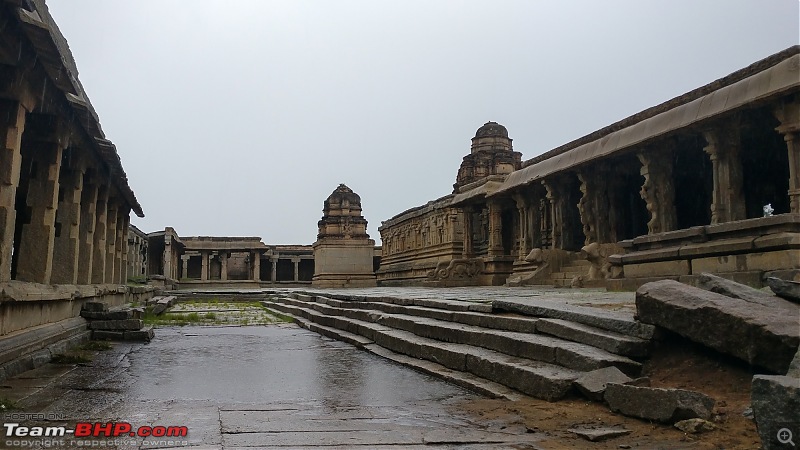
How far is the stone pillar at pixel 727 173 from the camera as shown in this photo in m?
13.3

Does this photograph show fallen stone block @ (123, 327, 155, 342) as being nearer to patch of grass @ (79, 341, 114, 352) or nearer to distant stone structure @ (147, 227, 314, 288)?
patch of grass @ (79, 341, 114, 352)

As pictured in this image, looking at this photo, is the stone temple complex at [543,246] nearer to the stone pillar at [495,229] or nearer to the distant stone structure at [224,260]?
the stone pillar at [495,229]

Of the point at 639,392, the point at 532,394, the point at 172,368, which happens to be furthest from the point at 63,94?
the point at 639,392

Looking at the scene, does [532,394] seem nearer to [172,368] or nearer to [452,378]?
[452,378]

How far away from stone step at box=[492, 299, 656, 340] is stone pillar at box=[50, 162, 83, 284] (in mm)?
7216

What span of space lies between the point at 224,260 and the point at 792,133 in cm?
4033

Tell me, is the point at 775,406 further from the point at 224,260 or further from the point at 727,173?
the point at 224,260

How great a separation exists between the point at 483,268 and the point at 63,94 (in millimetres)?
17040

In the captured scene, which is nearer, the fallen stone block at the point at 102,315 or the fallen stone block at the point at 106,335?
the fallen stone block at the point at 106,335

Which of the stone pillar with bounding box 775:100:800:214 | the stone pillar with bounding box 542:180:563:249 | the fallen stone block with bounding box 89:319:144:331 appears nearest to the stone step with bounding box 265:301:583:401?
the fallen stone block with bounding box 89:319:144:331

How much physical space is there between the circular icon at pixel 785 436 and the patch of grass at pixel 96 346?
810 cm

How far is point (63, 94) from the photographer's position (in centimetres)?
844

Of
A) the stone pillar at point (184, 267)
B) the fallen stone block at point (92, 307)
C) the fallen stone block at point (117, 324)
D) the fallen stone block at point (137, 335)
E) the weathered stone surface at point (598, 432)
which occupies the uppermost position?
the stone pillar at point (184, 267)

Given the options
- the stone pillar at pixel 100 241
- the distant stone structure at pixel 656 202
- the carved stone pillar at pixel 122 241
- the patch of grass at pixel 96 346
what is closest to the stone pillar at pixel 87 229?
the stone pillar at pixel 100 241
